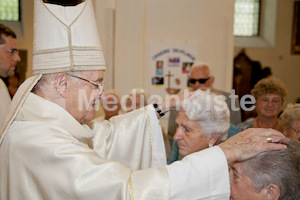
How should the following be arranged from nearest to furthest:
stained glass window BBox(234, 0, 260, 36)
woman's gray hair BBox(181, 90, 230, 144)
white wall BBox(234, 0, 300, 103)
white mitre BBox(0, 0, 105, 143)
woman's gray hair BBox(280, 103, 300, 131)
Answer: white mitre BBox(0, 0, 105, 143) < woman's gray hair BBox(181, 90, 230, 144) < woman's gray hair BBox(280, 103, 300, 131) < white wall BBox(234, 0, 300, 103) < stained glass window BBox(234, 0, 260, 36)

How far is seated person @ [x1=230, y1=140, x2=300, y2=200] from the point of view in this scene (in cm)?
174

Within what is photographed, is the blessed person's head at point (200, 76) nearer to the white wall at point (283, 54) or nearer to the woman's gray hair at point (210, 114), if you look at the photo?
the woman's gray hair at point (210, 114)

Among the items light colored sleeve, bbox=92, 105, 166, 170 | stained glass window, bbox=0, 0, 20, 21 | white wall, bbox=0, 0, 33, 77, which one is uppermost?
stained glass window, bbox=0, 0, 20, 21

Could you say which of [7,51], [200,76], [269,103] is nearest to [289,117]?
[269,103]

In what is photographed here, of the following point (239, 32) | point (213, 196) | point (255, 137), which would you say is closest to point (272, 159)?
point (255, 137)

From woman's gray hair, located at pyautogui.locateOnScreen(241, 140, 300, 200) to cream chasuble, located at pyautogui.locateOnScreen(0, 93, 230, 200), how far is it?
7.6 inches

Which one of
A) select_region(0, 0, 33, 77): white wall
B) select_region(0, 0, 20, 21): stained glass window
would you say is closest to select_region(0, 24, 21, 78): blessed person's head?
select_region(0, 0, 33, 77): white wall

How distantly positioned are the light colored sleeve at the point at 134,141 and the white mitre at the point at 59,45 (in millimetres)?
790

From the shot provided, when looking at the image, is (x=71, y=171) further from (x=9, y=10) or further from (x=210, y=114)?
(x=9, y=10)

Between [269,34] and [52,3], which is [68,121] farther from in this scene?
[269,34]

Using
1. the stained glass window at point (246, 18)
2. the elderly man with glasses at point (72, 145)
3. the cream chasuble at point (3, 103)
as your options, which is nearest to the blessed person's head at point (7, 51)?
the cream chasuble at point (3, 103)

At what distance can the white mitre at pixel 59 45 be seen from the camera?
6.69 feet

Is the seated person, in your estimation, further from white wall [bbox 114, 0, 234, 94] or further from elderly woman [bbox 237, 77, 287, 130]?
white wall [bbox 114, 0, 234, 94]

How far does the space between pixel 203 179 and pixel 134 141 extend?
1.19 meters
